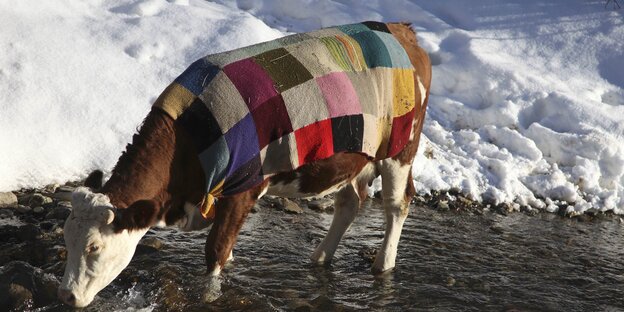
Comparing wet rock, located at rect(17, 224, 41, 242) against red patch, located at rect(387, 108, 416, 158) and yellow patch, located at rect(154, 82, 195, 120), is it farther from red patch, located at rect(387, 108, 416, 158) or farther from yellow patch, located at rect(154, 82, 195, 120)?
red patch, located at rect(387, 108, 416, 158)

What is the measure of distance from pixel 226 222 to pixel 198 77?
1.00 m

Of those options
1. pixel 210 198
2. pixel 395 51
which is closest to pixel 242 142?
pixel 210 198

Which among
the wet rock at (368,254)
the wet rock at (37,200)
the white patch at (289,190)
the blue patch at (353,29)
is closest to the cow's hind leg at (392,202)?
the wet rock at (368,254)

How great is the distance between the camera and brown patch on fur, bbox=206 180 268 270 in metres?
5.34

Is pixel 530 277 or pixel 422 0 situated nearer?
pixel 530 277

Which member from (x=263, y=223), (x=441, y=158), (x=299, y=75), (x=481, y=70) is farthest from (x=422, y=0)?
(x=299, y=75)

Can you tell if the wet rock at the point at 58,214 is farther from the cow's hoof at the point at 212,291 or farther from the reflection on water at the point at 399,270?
the cow's hoof at the point at 212,291

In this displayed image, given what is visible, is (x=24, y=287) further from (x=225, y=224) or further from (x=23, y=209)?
(x=23, y=209)

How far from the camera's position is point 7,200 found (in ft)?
23.9

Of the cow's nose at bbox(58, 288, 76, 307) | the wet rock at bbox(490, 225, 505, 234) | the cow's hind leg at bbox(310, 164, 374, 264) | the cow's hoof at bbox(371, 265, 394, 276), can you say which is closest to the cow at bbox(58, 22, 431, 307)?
the cow's nose at bbox(58, 288, 76, 307)

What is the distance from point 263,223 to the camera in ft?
24.8

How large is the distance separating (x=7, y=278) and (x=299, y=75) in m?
2.50

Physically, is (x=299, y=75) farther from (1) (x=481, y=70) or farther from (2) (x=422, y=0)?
(2) (x=422, y=0)

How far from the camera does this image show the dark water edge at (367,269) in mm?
5852
